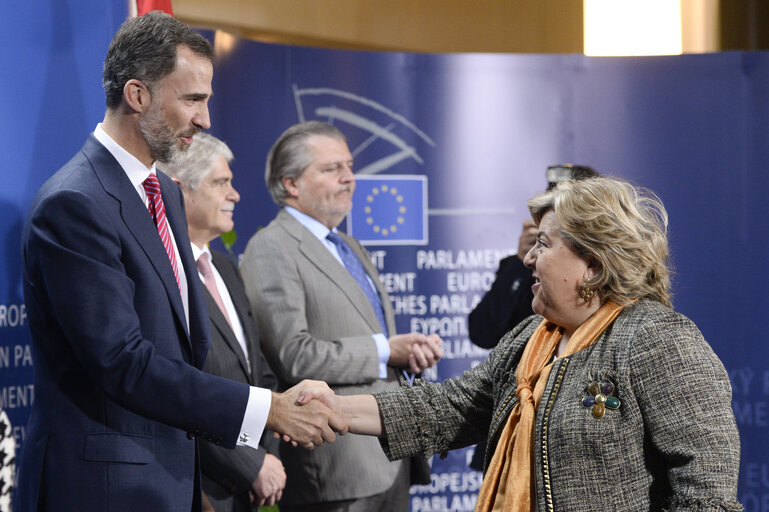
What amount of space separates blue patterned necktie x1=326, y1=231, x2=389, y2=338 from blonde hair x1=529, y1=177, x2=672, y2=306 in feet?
5.09

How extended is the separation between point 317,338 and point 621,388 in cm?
165

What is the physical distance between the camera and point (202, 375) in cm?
217

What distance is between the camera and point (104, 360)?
200 centimetres

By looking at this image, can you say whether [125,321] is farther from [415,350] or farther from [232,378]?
[415,350]

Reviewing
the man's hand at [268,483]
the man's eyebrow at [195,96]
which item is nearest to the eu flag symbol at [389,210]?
the man's hand at [268,483]

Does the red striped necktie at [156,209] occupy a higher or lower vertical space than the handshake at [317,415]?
higher

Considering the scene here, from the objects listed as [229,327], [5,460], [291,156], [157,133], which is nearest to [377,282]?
[291,156]

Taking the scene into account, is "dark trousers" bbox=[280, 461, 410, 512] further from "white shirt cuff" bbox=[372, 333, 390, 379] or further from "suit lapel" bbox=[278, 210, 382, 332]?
"suit lapel" bbox=[278, 210, 382, 332]

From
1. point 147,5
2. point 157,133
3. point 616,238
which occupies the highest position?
point 147,5

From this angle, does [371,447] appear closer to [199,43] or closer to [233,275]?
[233,275]

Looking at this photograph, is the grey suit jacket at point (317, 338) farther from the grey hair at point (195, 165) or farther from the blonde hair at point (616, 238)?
the blonde hair at point (616, 238)

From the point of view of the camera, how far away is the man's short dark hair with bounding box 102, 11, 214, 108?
2.22 metres

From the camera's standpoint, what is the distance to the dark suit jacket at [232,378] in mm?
2955

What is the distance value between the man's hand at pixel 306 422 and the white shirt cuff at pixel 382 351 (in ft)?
2.85
